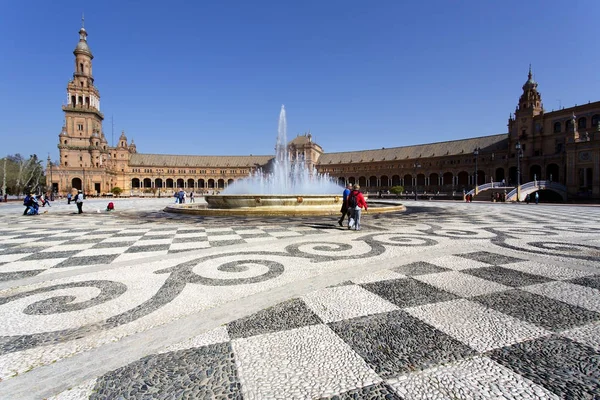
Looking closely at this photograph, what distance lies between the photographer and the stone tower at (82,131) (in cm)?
7531

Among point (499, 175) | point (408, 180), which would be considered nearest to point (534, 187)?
point (499, 175)

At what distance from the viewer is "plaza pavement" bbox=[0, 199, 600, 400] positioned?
1.87m

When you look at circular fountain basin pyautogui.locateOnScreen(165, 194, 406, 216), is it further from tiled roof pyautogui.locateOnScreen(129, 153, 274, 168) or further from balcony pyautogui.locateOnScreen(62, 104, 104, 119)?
tiled roof pyautogui.locateOnScreen(129, 153, 274, 168)

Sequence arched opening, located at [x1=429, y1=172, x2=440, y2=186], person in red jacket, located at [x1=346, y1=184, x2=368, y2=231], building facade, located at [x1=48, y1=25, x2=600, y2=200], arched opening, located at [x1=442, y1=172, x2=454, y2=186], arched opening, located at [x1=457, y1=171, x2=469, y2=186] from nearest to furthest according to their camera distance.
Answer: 1. person in red jacket, located at [x1=346, y1=184, x2=368, y2=231]
2. building facade, located at [x1=48, y1=25, x2=600, y2=200]
3. arched opening, located at [x1=457, y1=171, x2=469, y2=186]
4. arched opening, located at [x1=442, y1=172, x2=454, y2=186]
5. arched opening, located at [x1=429, y1=172, x2=440, y2=186]

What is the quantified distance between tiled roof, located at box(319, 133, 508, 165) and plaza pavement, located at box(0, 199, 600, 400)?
73406mm

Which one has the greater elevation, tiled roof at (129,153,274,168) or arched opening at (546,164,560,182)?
tiled roof at (129,153,274,168)

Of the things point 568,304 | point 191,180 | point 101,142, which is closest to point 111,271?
point 568,304

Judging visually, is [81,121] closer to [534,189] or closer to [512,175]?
[534,189]

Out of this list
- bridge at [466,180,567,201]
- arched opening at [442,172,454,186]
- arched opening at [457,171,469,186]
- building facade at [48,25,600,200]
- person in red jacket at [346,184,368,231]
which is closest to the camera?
person in red jacket at [346,184,368,231]

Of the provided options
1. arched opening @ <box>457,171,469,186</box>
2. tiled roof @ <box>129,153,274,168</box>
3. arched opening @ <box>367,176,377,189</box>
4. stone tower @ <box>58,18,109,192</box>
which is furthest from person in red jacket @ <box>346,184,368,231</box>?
tiled roof @ <box>129,153,274,168</box>

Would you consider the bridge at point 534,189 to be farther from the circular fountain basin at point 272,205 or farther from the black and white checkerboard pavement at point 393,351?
the black and white checkerboard pavement at point 393,351

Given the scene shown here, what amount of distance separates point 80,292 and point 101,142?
93653 mm

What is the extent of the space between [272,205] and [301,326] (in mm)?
13237

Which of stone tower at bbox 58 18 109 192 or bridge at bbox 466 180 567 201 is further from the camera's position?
stone tower at bbox 58 18 109 192
